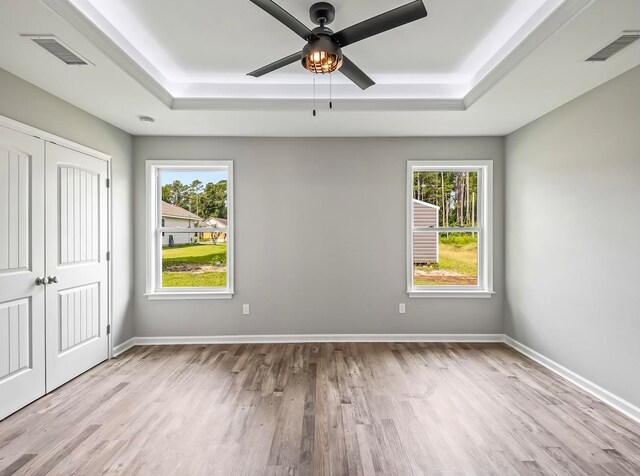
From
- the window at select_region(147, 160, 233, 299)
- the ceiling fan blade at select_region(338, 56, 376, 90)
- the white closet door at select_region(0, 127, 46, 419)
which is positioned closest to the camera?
the ceiling fan blade at select_region(338, 56, 376, 90)

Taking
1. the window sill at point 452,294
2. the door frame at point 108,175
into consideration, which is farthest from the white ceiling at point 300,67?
the window sill at point 452,294

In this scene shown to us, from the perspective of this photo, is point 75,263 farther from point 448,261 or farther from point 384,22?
point 448,261

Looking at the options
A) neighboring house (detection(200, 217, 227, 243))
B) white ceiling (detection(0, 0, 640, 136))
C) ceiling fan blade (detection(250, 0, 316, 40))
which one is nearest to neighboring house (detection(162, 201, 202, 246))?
neighboring house (detection(200, 217, 227, 243))

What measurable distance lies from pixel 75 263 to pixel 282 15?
9.98ft

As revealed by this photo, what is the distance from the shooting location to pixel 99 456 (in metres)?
2.21

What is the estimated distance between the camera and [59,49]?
236cm

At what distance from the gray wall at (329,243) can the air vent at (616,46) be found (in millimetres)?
1991

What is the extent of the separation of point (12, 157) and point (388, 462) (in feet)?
11.4

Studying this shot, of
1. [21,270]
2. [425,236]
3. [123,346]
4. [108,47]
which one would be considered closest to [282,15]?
[108,47]

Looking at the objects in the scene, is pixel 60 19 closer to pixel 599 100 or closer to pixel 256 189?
pixel 256 189

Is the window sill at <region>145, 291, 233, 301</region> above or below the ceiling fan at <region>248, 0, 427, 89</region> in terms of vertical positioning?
below

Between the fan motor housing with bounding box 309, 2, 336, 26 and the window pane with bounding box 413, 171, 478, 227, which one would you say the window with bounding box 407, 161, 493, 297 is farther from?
the fan motor housing with bounding box 309, 2, 336, 26

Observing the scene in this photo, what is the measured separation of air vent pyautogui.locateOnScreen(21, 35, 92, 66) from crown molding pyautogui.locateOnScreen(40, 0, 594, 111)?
0.20 m

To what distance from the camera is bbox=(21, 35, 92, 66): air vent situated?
7.27ft
